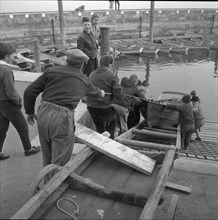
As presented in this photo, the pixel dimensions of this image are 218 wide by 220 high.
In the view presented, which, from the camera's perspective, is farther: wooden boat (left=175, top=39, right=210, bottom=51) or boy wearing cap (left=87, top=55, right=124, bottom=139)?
wooden boat (left=175, top=39, right=210, bottom=51)

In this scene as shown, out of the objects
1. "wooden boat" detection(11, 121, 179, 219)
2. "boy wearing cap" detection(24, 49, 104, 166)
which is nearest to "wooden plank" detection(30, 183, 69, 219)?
"wooden boat" detection(11, 121, 179, 219)

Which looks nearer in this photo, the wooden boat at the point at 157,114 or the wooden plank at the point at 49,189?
the wooden plank at the point at 49,189

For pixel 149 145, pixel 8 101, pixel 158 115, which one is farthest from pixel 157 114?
pixel 8 101

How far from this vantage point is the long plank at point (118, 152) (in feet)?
9.55

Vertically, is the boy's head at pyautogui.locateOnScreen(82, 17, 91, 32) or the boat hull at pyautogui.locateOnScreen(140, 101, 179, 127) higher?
the boy's head at pyautogui.locateOnScreen(82, 17, 91, 32)

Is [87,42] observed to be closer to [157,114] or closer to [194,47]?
[157,114]

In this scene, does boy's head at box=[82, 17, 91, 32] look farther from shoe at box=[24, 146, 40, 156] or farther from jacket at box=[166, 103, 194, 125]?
shoe at box=[24, 146, 40, 156]

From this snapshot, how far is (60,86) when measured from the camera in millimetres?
2965

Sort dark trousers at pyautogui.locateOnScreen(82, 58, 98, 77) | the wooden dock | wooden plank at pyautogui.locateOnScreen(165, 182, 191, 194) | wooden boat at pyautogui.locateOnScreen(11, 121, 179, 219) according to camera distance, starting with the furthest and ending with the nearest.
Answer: dark trousers at pyautogui.locateOnScreen(82, 58, 98, 77) < the wooden dock < wooden plank at pyautogui.locateOnScreen(165, 182, 191, 194) < wooden boat at pyautogui.locateOnScreen(11, 121, 179, 219)

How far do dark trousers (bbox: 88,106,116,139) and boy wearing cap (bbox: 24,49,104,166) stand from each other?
5.57 feet

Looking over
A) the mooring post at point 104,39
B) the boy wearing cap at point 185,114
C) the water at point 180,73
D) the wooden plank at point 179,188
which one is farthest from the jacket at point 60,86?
the water at point 180,73

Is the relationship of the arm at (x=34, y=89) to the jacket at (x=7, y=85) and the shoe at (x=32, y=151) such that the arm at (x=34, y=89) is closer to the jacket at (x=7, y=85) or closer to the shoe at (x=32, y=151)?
the jacket at (x=7, y=85)

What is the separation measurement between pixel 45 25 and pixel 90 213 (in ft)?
105

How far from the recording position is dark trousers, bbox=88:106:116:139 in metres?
4.80
